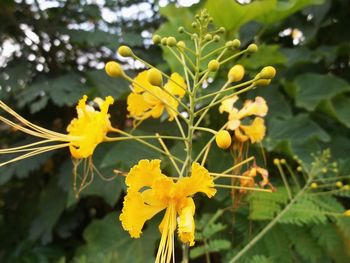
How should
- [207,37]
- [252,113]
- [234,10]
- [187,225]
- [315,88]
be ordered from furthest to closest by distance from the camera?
[315,88] < [234,10] < [252,113] < [207,37] < [187,225]

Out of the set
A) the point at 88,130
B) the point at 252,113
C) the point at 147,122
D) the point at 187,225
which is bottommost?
the point at 187,225

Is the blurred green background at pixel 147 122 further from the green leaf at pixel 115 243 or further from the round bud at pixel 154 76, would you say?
the round bud at pixel 154 76

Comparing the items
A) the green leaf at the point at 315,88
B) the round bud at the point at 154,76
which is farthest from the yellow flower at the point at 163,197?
the green leaf at the point at 315,88

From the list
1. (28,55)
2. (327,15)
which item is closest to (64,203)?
(28,55)

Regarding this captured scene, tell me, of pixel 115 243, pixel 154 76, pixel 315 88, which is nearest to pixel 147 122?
pixel 115 243

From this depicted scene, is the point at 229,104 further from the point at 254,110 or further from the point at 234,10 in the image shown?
the point at 234,10

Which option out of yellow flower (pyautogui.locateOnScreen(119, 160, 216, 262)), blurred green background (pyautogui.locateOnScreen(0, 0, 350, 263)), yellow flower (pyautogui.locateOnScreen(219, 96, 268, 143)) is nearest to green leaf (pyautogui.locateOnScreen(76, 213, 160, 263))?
blurred green background (pyautogui.locateOnScreen(0, 0, 350, 263))
